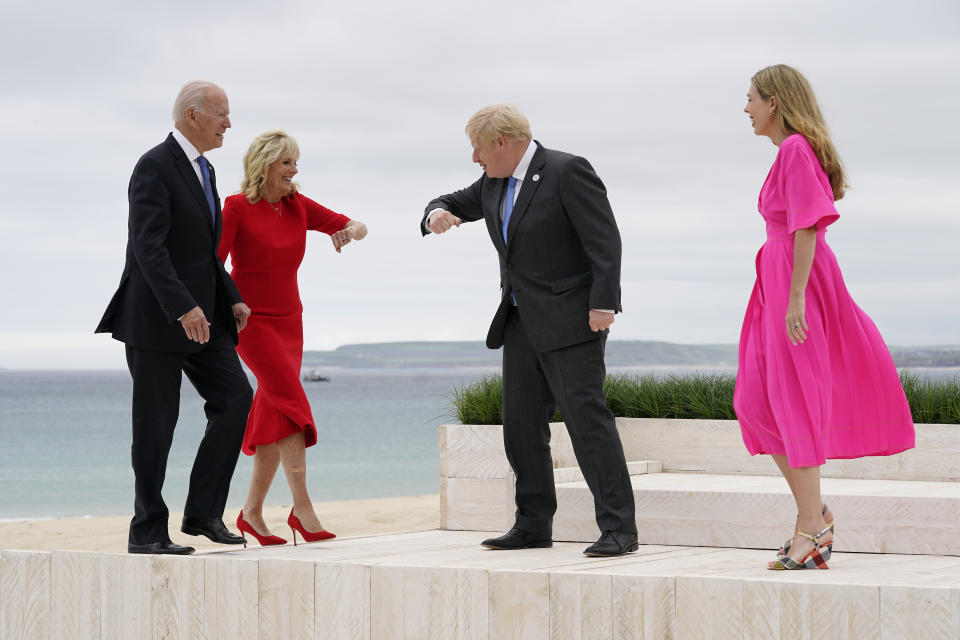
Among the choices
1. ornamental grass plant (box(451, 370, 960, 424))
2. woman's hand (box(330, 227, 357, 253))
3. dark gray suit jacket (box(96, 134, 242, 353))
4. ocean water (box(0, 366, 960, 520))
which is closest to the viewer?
dark gray suit jacket (box(96, 134, 242, 353))

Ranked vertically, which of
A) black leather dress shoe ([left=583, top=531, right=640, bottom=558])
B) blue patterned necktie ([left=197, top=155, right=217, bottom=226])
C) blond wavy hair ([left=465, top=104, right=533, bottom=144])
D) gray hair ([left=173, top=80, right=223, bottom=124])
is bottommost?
black leather dress shoe ([left=583, top=531, right=640, bottom=558])

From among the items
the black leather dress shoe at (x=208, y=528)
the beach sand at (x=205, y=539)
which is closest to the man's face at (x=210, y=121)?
the black leather dress shoe at (x=208, y=528)

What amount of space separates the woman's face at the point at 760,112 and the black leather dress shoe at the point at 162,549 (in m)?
2.80

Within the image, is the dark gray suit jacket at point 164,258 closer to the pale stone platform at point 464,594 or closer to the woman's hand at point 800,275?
the pale stone platform at point 464,594

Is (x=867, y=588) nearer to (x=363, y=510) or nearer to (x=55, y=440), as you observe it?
(x=363, y=510)

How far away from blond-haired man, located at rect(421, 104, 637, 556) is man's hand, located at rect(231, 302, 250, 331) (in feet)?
2.98

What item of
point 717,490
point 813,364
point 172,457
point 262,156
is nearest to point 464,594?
point 813,364

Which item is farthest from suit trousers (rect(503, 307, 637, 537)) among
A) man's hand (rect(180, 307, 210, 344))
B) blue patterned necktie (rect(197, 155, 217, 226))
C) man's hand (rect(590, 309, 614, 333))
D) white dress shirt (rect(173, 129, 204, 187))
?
white dress shirt (rect(173, 129, 204, 187))

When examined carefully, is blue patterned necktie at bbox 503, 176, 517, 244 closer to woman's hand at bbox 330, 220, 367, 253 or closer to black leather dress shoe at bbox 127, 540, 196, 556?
woman's hand at bbox 330, 220, 367, 253

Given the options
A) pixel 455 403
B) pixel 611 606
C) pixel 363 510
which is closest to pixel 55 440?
pixel 363 510

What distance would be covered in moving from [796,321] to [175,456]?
41.3 m

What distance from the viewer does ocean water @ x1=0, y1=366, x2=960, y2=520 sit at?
27641 mm

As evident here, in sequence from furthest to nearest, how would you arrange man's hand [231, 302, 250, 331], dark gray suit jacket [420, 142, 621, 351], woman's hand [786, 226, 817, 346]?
1. man's hand [231, 302, 250, 331]
2. dark gray suit jacket [420, 142, 621, 351]
3. woman's hand [786, 226, 817, 346]

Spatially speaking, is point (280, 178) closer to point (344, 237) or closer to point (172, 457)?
point (344, 237)
